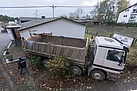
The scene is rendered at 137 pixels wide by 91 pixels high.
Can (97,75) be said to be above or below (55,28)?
below

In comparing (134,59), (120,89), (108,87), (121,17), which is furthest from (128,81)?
(121,17)

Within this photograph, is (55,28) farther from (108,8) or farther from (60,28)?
(108,8)

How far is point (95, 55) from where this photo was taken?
210 inches

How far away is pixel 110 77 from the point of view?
5477 millimetres

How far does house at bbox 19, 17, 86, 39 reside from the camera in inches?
445

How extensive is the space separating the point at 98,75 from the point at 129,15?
4707 cm

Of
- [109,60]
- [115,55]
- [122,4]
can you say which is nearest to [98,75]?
[109,60]

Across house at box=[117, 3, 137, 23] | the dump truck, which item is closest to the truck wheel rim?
the dump truck

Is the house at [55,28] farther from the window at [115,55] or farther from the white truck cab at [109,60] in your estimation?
the window at [115,55]

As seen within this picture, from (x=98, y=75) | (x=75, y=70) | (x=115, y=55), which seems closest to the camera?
(x=115, y=55)

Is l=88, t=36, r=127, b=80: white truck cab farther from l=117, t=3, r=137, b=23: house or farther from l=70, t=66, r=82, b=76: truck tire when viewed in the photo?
l=117, t=3, r=137, b=23: house

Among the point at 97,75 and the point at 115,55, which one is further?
the point at 97,75

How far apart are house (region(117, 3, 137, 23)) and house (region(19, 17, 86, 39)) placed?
4020 centimetres

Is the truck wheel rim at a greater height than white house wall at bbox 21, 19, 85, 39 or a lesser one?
lesser
